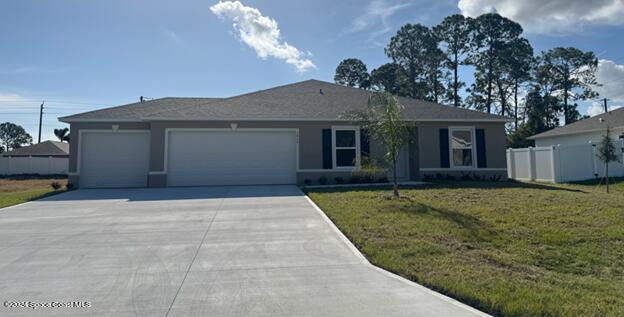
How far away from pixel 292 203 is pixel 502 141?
1106 centimetres

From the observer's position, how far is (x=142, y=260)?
4.93 metres

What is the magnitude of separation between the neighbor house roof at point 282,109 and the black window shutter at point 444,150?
676 millimetres

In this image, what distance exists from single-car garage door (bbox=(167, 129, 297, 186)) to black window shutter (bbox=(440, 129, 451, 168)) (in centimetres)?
652

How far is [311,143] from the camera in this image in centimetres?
1442

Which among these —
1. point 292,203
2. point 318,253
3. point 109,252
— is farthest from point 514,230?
point 109,252

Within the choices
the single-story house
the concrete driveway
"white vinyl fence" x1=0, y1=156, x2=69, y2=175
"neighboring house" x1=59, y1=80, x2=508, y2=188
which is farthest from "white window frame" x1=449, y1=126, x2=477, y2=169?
"white vinyl fence" x1=0, y1=156, x2=69, y2=175

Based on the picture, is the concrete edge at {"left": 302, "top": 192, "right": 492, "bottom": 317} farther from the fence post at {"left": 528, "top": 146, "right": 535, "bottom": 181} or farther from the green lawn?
the fence post at {"left": 528, "top": 146, "right": 535, "bottom": 181}

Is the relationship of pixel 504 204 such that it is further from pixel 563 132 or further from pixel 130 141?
pixel 563 132

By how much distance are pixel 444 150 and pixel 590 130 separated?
45.4ft

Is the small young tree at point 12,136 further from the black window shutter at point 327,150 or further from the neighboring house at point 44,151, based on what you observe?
the black window shutter at point 327,150

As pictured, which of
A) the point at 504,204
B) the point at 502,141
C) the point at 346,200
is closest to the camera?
the point at 504,204

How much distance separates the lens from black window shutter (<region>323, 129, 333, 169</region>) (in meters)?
14.5

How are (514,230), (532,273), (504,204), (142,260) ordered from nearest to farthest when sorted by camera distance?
(532,273), (142,260), (514,230), (504,204)

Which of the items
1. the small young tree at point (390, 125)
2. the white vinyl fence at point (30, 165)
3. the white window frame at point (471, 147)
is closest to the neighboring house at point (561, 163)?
the white window frame at point (471, 147)
